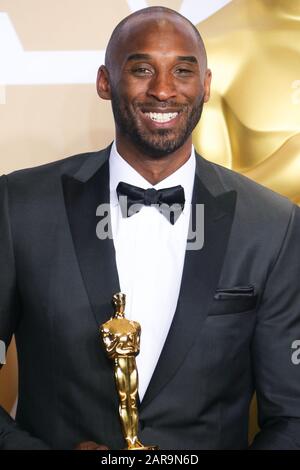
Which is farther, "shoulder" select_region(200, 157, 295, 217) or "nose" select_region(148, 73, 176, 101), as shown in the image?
"shoulder" select_region(200, 157, 295, 217)

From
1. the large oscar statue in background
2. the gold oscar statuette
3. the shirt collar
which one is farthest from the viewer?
the large oscar statue in background

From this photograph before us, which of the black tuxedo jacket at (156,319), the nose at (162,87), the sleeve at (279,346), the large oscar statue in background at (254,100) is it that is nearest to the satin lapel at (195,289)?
the black tuxedo jacket at (156,319)

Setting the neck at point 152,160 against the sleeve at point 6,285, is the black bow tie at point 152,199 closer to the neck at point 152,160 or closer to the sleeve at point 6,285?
A: the neck at point 152,160

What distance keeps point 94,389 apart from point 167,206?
37 centimetres

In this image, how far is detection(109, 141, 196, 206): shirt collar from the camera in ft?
5.99

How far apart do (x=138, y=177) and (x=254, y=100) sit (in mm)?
615

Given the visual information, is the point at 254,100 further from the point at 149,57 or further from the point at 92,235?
the point at 92,235

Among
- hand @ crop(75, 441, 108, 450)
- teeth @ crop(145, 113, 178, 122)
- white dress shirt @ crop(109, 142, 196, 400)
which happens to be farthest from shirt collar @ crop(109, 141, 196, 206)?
hand @ crop(75, 441, 108, 450)

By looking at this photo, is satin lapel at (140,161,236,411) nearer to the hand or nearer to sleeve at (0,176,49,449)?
the hand

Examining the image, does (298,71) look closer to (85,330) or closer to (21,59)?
(21,59)

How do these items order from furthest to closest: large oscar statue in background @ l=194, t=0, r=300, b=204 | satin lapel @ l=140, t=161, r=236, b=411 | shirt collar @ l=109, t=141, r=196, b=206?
large oscar statue in background @ l=194, t=0, r=300, b=204, shirt collar @ l=109, t=141, r=196, b=206, satin lapel @ l=140, t=161, r=236, b=411

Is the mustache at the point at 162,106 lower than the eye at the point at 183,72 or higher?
lower

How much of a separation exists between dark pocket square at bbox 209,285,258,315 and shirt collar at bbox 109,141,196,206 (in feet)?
0.66

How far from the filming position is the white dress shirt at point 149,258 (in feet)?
5.76
